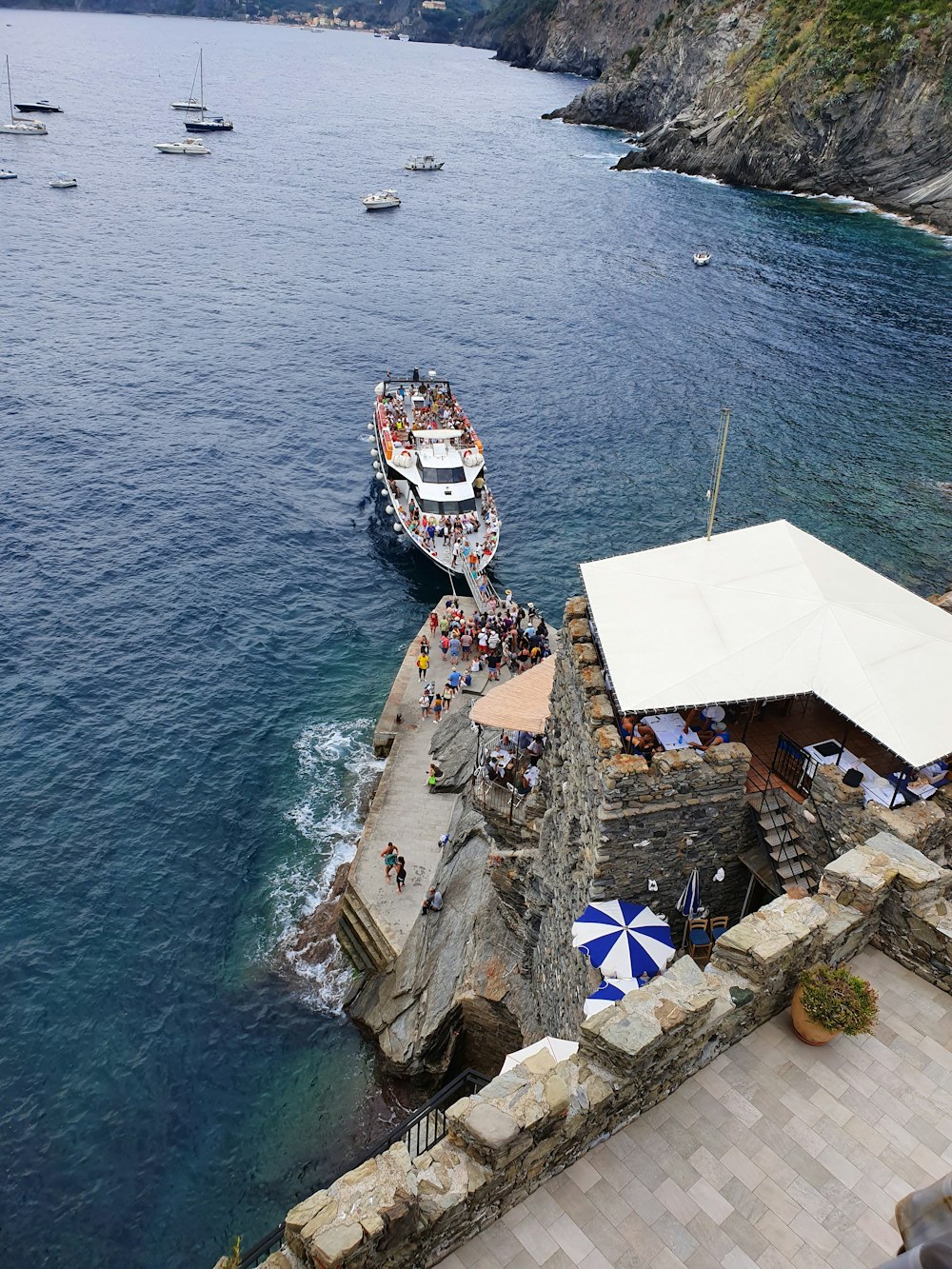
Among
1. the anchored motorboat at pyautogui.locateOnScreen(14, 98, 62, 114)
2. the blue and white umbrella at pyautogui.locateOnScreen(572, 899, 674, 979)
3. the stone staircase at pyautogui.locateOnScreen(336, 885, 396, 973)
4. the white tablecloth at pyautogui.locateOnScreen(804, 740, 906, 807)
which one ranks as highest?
the white tablecloth at pyautogui.locateOnScreen(804, 740, 906, 807)

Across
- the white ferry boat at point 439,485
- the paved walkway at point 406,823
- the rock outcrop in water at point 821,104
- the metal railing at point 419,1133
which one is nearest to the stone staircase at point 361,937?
the paved walkway at point 406,823

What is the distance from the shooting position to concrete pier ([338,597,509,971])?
92.8 ft

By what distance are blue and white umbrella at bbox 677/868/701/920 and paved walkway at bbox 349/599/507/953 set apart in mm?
12642

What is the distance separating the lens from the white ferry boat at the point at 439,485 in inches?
1896

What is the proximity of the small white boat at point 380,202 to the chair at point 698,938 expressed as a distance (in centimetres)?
12694

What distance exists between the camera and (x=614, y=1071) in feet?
32.9

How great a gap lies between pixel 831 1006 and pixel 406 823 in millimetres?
21953

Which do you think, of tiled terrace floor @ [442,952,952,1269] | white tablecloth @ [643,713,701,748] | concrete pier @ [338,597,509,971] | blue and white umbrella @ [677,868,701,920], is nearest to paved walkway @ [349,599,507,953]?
concrete pier @ [338,597,509,971]

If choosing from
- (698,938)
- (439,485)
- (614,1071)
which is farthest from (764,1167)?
(439,485)

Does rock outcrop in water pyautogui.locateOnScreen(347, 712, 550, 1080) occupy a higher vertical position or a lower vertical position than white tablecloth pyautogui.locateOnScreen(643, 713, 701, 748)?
lower

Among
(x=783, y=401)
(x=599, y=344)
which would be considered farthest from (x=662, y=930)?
(x=599, y=344)

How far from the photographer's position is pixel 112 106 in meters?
197

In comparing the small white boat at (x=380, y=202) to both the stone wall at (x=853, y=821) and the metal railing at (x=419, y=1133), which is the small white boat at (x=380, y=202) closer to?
the metal railing at (x=419, y=1133)

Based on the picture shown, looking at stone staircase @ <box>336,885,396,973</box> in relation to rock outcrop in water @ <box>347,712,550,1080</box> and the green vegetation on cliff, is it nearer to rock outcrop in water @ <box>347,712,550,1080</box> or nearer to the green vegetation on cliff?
rock outcrop in water @ <box>347,712,550,1080</box>
